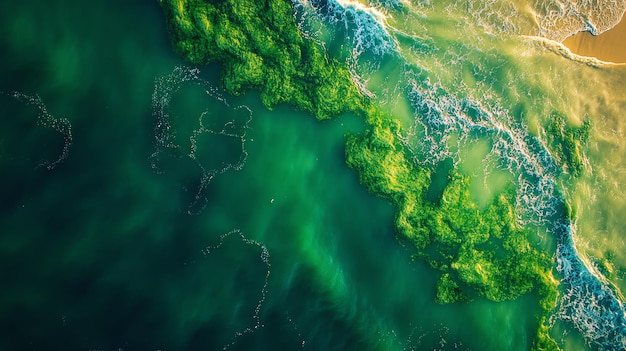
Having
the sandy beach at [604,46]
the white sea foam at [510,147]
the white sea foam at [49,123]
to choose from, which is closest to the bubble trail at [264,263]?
the white sea foam at [49,123]

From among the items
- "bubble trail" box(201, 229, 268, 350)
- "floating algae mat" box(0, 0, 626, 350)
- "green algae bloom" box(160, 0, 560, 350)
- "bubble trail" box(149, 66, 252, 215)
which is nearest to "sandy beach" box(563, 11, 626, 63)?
"floating algae mat" box(0, 0, 626, 350)

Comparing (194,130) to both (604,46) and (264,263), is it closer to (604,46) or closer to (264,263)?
(264,263)

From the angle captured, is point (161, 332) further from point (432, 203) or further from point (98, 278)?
point (432, 203)

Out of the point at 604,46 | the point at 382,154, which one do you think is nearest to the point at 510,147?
the point at 382,154

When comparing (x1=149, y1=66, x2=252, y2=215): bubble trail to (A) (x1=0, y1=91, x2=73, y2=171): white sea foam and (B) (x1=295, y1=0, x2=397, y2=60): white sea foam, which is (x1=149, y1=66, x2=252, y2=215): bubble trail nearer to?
(A) (x1=0, y1=91, x2=73, y2=171): white sea foam

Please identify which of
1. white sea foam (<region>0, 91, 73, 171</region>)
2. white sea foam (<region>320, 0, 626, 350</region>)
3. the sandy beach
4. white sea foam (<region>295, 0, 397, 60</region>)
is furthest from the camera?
the sandy beach

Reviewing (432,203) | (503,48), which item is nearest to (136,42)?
(432,203)

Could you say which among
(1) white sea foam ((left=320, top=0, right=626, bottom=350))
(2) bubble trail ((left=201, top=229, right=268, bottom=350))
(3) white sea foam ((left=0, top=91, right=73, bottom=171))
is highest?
(1) white sea foam ((left=320, top=0, right=626, bottom=350))
